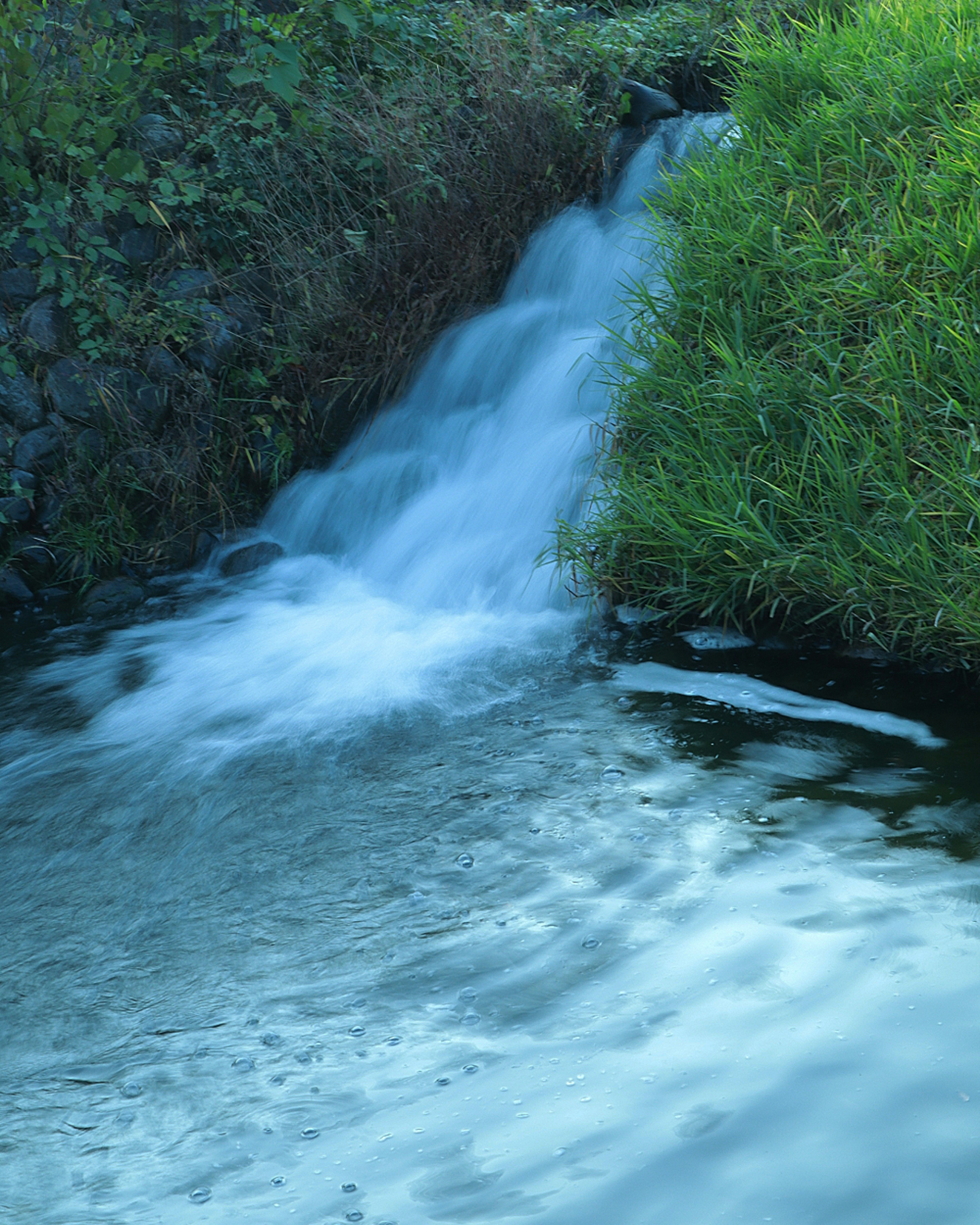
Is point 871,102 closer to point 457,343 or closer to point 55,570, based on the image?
point 457,343

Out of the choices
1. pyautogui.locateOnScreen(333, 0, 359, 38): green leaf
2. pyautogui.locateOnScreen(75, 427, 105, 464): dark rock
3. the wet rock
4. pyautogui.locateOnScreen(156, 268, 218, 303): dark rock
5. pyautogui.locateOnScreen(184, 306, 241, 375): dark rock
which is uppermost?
pyautogui.locateOnScreen(333, 0, 359, 38): green leaf

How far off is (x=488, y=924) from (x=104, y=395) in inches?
142

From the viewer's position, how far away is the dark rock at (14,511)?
4.90m

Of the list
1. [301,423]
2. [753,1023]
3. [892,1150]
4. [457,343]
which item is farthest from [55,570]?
[892,1150]

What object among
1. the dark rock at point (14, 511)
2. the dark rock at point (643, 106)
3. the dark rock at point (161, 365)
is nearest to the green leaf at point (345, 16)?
the dark rock at point (643, 106)

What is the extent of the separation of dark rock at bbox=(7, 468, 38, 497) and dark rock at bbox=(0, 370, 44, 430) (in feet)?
0.71

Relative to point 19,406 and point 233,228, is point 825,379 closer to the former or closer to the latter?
point 233,228

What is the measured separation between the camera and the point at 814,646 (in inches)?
133

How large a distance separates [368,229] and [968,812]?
4.15 metres

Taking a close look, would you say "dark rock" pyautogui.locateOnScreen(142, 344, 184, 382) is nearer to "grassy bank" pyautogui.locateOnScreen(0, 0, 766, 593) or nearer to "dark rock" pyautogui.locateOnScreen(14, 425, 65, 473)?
"grassy bank" pyautogui.locateOnScreen(0, 0, 766, 593)

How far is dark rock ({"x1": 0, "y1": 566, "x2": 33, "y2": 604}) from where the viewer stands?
4.86m

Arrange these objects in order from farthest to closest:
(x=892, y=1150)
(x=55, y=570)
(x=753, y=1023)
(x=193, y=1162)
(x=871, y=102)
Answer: (x=55, y=570)
(x=871, y=102)
(x=753, y=1023)
(x=193, y=1162)
(x=892, y=1150)

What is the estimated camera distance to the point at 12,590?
486 cm

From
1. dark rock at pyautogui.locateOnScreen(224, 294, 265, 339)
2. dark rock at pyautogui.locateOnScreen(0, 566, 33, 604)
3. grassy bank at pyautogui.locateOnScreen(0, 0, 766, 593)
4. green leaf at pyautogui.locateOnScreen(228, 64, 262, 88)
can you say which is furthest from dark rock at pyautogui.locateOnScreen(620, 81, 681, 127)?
dark rock at pyautogui.locateOnScreen(0, 566, 33, 604)
